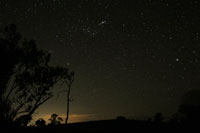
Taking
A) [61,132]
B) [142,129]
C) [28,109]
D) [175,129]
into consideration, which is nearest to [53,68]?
[28,109]

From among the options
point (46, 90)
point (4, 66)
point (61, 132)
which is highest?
point (4, 66)

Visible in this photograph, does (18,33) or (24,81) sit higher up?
(18,33)

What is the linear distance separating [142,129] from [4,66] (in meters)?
13.4

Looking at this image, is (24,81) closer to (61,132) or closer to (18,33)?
(18,33)

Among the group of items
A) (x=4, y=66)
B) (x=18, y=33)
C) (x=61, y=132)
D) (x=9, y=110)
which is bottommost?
(x=61, y=132)

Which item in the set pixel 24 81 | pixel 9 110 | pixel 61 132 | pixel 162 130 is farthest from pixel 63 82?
pixel 162 130

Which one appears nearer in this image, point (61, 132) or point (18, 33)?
point (61, 132)

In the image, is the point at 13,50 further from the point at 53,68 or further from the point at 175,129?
the point at 175,129

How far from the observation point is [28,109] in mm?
23688

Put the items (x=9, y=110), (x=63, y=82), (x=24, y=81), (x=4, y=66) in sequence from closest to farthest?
(x=4, y=66), (x=9, y=110), (x=24, y=81), (x=63, y=82)

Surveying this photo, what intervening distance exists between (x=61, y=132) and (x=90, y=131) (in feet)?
5.68

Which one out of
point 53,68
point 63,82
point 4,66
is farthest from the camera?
point 63,82

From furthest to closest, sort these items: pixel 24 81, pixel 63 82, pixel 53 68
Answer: pixel 63 82, pixel 53 68, pixel 24 81

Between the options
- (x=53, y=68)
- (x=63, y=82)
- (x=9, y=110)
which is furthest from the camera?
(x=63, y=82)
